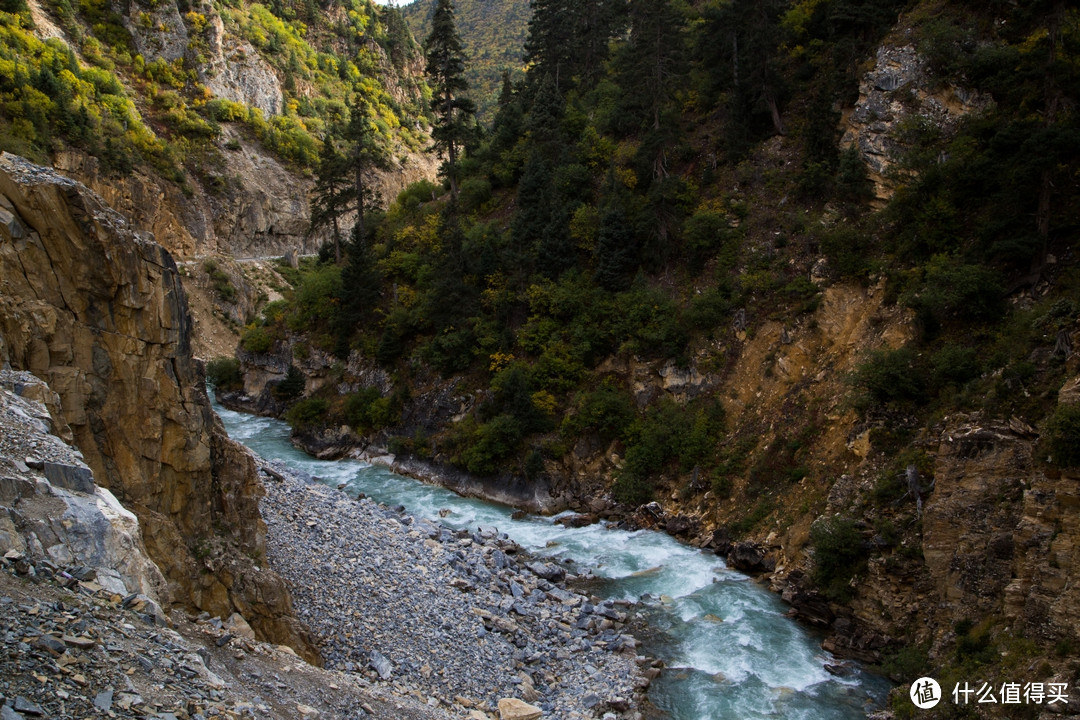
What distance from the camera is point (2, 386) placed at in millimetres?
8547

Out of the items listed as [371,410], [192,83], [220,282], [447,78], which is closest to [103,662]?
[371,410]

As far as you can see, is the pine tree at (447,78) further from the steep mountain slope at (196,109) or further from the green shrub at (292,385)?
the steep mountain slope at (196,109)

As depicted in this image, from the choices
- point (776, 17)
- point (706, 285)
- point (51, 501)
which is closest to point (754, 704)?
point (51, 501)

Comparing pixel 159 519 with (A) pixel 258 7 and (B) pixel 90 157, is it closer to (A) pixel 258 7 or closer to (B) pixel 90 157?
(B) pixel 90 157

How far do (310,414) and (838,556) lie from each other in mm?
25967

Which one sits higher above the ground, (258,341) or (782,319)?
(782,319)

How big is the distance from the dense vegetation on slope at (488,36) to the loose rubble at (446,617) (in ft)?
285

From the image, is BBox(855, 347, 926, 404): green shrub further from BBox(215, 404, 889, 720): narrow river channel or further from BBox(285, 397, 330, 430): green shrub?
BBox(285, 397, 330, 430): green shrub

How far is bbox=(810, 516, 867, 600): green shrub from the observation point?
17.0 metres

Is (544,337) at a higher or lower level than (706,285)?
lower

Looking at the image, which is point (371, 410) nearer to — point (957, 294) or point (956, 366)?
point (956, 366)

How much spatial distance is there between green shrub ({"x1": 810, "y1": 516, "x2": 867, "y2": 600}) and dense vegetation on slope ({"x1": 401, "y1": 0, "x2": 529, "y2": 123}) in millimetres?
89659

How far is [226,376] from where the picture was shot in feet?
137

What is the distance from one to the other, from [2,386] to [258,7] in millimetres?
85934
